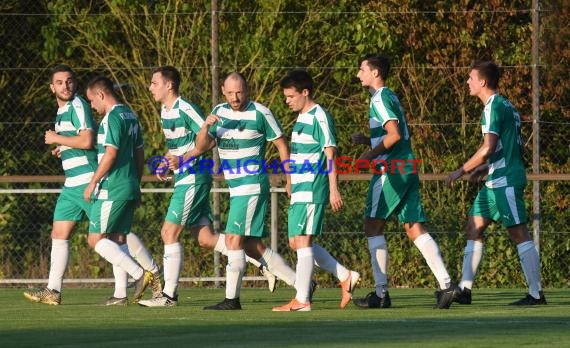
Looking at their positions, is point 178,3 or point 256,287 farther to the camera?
point 178,3

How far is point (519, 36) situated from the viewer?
17297 mm

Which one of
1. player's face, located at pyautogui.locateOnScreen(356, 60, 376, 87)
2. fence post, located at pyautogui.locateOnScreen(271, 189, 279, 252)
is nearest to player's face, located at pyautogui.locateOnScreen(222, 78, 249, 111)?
player's face, located at pyautogui.locateOnScreen(356, 60, 376, 87)

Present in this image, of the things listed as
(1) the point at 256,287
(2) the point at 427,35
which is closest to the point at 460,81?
(2) the point at 427,35

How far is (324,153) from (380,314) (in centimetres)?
130

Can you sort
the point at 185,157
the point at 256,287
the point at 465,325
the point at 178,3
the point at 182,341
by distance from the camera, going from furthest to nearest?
the point at 178,3
the point at 256,287
the point at 185,157
the point at 465,325
the point at 182,341

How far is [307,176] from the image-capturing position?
11.1m

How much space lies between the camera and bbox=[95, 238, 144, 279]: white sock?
11875mm

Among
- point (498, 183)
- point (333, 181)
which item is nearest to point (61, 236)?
point (333, 181)

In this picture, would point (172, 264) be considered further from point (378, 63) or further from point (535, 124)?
point (535, 124)

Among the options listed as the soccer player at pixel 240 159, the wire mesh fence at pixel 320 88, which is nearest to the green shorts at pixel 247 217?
the soccer player at pixel 240 159

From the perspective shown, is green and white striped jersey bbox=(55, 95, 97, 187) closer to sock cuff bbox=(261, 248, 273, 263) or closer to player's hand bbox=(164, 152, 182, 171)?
player's hand bbox=(164, 152, 182, 171)

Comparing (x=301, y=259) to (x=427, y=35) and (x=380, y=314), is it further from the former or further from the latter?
(x=427, y=35)

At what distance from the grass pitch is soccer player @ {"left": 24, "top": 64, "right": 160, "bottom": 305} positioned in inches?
12.1

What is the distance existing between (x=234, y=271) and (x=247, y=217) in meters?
0.43
